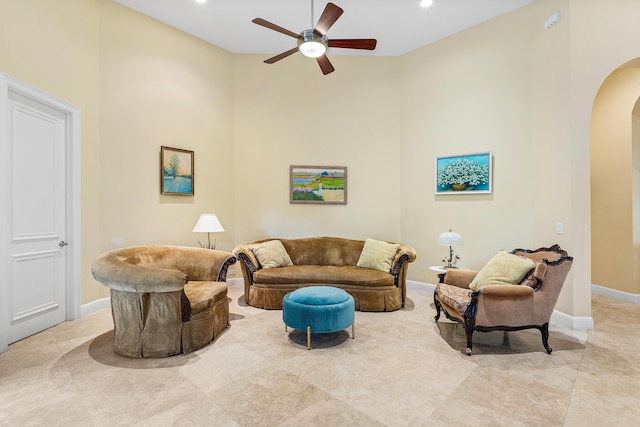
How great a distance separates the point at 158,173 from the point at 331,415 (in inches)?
162

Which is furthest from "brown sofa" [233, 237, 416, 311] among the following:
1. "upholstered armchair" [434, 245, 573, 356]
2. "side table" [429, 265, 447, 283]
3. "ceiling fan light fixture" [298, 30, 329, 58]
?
"ceiling fan light fixture" [298, 30, 329, 58]

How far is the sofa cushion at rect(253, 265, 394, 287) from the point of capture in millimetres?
4172

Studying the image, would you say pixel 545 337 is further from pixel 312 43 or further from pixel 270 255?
pixel 312 43

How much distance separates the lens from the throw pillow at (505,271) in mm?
3062

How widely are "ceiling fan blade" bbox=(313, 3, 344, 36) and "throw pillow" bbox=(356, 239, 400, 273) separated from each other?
9.73ft

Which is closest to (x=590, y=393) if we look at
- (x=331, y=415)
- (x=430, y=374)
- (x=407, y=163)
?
(x=430, y=374)

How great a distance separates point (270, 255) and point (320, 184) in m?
1.64

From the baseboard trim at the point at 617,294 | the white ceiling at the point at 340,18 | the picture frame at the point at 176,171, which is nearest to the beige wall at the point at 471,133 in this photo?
the white ceiling at the point at 340,18

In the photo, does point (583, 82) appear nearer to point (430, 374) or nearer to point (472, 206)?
point (472, 206)

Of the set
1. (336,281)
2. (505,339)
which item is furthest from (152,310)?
(505,339)

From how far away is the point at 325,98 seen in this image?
5547 millimetres

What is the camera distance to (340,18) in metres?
4.49

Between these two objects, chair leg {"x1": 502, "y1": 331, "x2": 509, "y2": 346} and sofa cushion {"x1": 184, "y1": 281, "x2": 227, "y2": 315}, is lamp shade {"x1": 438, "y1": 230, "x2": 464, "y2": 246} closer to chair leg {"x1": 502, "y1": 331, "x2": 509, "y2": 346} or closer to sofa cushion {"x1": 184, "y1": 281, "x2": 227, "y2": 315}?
chair leg {"x1": 502, "y1": 331, "x2": 509, "y2": 346}

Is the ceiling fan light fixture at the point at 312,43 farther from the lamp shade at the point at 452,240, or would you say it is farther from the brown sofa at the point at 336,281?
the lamp shade at the point at 452,240
